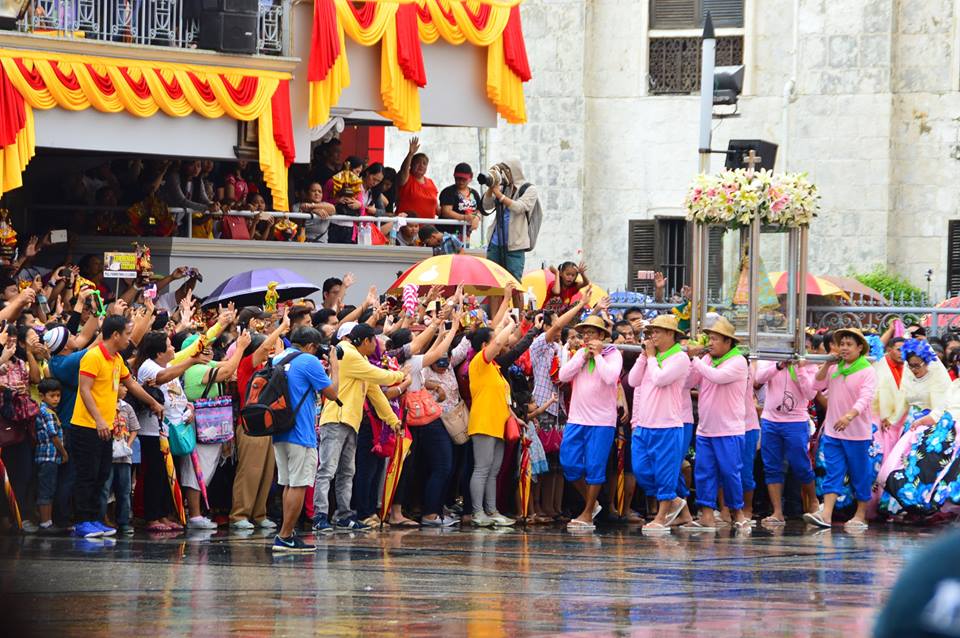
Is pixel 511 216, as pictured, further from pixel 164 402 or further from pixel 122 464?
pixel 122 464

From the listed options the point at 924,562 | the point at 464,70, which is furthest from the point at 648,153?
the point at 924,562

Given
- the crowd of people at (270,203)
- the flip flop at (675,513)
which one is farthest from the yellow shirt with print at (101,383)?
the crowd of people at (270,203)

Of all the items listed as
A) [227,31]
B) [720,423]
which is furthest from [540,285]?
[720,423]

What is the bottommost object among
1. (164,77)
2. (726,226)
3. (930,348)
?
(930,348)

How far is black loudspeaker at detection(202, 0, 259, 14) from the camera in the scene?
1995cm

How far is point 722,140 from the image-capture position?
1201 inches

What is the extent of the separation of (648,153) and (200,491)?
60.1 ft

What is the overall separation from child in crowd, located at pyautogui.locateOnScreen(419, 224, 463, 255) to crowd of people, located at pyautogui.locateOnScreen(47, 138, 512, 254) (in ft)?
0.04

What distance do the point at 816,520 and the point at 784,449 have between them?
30.1 inches

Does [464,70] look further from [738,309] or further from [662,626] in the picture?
[662,626]

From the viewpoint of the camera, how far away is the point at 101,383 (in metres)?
13.3

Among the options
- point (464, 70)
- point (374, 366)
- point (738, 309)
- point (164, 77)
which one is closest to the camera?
point (374, 366)

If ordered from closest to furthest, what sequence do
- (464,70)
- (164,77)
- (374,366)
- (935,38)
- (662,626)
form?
(662,626) < (374,366) < (164,77) < (464,70) < (935,38)

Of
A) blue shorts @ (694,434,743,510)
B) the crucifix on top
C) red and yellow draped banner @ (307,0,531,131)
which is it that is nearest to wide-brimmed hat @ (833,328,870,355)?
blue shorts @ (694,434,743,510)
